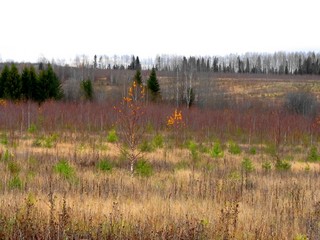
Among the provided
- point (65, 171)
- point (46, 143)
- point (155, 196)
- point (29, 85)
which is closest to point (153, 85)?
point (29, 85)

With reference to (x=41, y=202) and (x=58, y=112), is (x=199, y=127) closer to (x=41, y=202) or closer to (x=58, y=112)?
(x=58, y=112)

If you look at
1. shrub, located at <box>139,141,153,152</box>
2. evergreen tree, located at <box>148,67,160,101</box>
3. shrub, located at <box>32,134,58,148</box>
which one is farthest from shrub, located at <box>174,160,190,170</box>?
evergreen tree, located at <box>148,67,160,101</box>

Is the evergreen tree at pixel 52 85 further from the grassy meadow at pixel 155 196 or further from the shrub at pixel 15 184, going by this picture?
the shrub at pixel 15 184

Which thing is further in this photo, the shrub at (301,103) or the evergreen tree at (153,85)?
the evergreen tree at (153,85)

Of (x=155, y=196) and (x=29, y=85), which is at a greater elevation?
(x=29, y=85)

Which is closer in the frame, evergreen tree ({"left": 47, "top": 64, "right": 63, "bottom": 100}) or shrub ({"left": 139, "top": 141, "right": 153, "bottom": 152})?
shrub ({"left": 139, "top": 141, "right": 153, "bottom": 152})

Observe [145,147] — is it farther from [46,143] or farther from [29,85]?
[29,85]

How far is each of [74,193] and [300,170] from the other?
7.19m

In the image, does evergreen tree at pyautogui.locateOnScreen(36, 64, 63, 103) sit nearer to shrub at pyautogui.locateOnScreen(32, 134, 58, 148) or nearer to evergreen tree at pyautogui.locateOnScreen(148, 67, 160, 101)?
evergreen tree at pyautogui.locateOnScreen(148, 67, 160, 101)

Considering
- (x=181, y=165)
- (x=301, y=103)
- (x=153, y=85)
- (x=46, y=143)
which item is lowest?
(x=181, y=165)

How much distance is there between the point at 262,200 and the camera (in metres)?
7.20

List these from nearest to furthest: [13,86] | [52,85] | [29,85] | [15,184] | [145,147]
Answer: [15,184] < [145,147] < [13,86] < [29,85] < [52,85]

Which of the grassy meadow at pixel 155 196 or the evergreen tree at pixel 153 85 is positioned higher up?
the evergreen tree at pixel 153 85

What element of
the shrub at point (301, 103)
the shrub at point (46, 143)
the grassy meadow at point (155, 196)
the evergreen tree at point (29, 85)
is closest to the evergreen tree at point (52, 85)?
the evergreen tree at point (29, 85)
